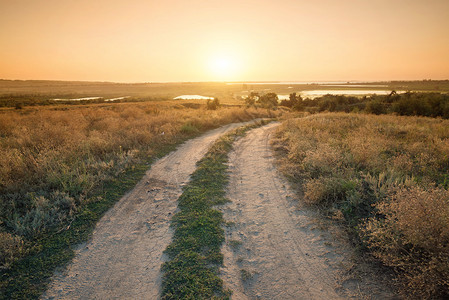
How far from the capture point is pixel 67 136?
10.2 meters

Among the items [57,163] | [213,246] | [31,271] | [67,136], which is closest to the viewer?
[31,271]

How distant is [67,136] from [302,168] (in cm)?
1123

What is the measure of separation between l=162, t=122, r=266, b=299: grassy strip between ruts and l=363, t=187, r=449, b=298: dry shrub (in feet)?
9.01

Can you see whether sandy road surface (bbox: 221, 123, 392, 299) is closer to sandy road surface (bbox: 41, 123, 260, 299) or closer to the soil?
the soil

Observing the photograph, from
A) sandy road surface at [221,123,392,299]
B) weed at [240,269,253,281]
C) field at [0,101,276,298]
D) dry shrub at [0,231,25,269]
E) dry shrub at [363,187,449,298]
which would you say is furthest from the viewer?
field at [0,101,276,298]

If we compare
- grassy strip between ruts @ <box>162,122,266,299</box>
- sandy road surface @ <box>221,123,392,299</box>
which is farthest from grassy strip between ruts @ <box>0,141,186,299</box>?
sandy road surface @ <box>221,123,392,299</box>

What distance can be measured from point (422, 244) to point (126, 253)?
5.16m

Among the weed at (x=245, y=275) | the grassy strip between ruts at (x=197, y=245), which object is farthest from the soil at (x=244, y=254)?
the grassy strip between ruts at (x=197, y=245)

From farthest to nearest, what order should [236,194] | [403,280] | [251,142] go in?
[251,142] < [236,194] < [403,280]

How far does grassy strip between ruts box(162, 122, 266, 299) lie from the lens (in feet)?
10.6

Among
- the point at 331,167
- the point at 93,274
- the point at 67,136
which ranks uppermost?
the point at 67,136

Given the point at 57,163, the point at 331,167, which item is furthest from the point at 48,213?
the point at 331,167

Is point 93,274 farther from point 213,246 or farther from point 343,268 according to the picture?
point 343,268

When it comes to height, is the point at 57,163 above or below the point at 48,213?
above
